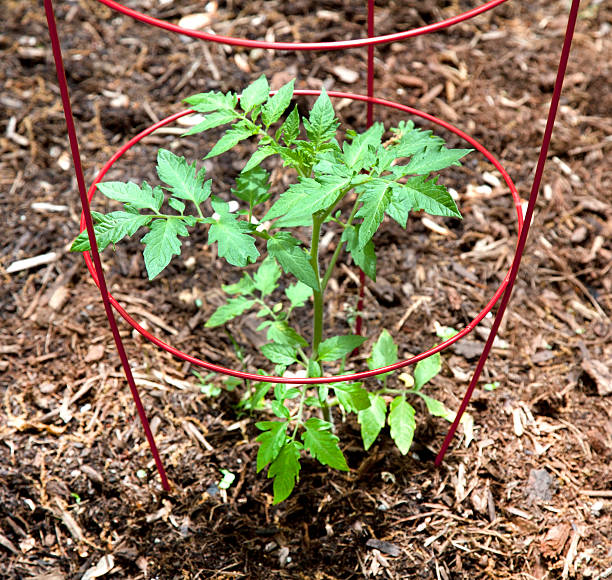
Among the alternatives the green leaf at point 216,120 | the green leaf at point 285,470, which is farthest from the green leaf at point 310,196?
the green leaf at point 285,470

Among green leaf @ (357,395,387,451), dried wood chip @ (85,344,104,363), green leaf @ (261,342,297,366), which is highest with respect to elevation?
green leaf @ (261,342,297,366)

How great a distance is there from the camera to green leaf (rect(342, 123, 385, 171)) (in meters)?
1.48

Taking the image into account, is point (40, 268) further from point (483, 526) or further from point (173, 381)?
point (483, 526)

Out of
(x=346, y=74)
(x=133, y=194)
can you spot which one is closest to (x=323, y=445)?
(x=133, y=194)

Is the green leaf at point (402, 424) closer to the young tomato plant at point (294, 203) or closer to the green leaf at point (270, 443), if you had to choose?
the young tomato plant at point (294, 203)

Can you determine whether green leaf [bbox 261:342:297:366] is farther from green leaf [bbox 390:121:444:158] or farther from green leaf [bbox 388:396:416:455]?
green leaf [bbox 390:121:444:158]

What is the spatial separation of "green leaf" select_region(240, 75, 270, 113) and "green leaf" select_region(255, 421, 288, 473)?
773 mm

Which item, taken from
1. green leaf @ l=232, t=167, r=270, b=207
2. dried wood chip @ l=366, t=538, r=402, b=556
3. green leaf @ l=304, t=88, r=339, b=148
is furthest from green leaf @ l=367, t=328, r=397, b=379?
green leaf @ l=304, t=88, r=339, b=148

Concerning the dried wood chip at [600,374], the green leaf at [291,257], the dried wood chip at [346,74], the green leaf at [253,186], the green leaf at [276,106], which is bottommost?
the dried wood chip at [600,374]

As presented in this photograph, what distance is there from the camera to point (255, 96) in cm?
159

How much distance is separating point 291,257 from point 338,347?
38cm

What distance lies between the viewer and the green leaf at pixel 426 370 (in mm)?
2043

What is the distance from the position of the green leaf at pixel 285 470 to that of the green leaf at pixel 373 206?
23.3 inches

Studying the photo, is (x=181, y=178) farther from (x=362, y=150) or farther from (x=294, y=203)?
(x=362, y=150)
